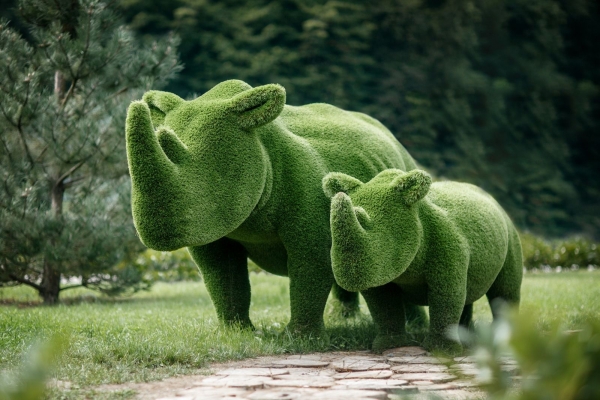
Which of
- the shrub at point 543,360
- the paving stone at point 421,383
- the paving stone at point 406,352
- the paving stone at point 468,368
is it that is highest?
the shrub at point 543,360

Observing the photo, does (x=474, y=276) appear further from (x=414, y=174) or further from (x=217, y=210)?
(x=217, y=210)

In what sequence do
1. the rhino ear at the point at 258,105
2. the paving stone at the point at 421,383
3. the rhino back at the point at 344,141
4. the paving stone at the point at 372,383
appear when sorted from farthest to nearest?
the rhino back at the point at 344,141 < the rhino ear at the point at 258,105 < the paving stone at the point at 421,383 < the paving stone at the point at 372,383

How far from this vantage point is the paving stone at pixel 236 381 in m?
4.03

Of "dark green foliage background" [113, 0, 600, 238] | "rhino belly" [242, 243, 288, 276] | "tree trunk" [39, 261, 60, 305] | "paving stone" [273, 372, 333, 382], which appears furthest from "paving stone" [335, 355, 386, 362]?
"dark green foliage background" [113, 0, 600, 238]

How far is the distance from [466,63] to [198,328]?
24.4 m

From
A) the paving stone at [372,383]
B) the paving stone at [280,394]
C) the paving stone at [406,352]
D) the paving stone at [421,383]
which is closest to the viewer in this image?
the paving stone at [280,394]

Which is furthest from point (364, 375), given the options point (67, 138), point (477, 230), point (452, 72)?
point (452, 72)

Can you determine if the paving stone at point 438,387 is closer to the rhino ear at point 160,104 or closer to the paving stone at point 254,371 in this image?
the paving stone at point 254,371

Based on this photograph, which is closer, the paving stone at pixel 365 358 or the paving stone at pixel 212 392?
the paving stone at pixel 212 392

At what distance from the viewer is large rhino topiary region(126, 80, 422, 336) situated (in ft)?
15.4

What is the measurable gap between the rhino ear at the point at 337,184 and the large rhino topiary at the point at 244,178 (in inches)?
17.2

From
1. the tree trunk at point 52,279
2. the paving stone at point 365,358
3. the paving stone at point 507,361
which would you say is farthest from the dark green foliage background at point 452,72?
the paving stone at point 507,361

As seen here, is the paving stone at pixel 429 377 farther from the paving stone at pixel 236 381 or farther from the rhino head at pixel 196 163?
the rhino head at pixel 196 163

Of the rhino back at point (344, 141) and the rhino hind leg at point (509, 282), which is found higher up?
the rhino back at point (344, 141)
